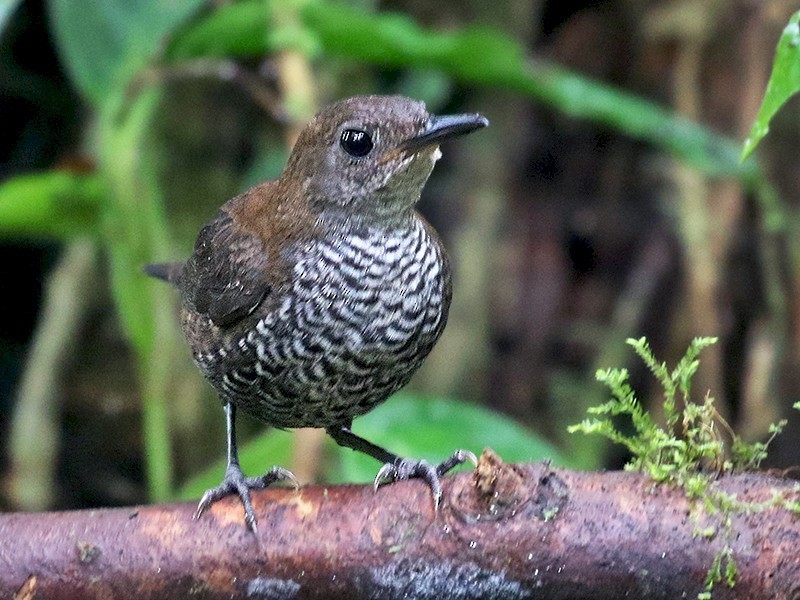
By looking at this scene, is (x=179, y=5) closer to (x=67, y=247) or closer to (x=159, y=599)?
(x=67, y=247)

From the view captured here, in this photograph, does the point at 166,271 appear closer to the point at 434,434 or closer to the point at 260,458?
the point at 260,458

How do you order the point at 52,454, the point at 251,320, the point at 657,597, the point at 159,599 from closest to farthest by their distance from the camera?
1. the point at 657,597
2. the point at 159,599
3. the point at 251,320
4. the point at 52,454

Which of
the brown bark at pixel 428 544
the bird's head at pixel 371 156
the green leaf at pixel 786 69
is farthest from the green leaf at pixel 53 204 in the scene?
the green leaf at pixel 786 69

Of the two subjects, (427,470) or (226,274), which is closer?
(427,470)

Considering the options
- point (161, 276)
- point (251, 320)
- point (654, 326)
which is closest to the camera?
point (251, 320)

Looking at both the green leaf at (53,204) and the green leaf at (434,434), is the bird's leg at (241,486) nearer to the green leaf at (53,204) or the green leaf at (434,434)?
the green leaf at (434,434)

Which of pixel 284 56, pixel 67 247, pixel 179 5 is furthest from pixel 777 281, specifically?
pixel 67 247

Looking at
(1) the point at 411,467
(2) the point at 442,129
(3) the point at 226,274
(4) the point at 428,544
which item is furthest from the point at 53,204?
(4) the point at 428,544

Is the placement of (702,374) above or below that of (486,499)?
above
